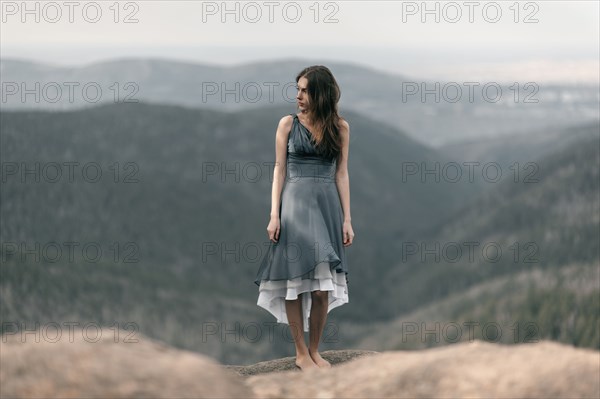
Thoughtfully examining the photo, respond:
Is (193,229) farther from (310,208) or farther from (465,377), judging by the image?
(465,377)

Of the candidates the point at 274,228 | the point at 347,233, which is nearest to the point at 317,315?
the point at 347,233

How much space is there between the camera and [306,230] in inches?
500

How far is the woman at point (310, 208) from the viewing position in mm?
12625

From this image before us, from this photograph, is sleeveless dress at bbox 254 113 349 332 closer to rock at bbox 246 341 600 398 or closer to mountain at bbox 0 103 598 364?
rock at bbox 246 341 600 398

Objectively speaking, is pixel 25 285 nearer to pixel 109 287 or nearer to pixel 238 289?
pixel 109 287

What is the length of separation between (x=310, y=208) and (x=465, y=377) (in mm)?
4000

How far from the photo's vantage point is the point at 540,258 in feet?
364

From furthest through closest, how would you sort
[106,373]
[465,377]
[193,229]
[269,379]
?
1. [193,229]
2. [269,379]
3. [465,377]
4. [106,373]

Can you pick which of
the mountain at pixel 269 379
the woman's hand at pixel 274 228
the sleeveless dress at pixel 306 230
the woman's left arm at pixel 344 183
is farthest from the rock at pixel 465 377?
the woman's left arm at pixel 344 183

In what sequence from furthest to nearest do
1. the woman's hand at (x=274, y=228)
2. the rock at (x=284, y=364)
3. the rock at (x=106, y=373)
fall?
the rock at (x=284, y=364)
the woman's hand at (x=274, y=228)
the rock at (x=106, y=373)

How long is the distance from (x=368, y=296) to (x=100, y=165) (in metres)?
43.3

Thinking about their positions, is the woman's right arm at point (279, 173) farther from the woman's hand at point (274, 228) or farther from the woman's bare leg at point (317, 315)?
the woman's bare leg at point (317, 315)

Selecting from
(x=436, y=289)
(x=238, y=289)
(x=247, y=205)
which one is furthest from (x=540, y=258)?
(x=247, y=205)

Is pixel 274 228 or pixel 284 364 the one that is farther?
pixel 284 364
